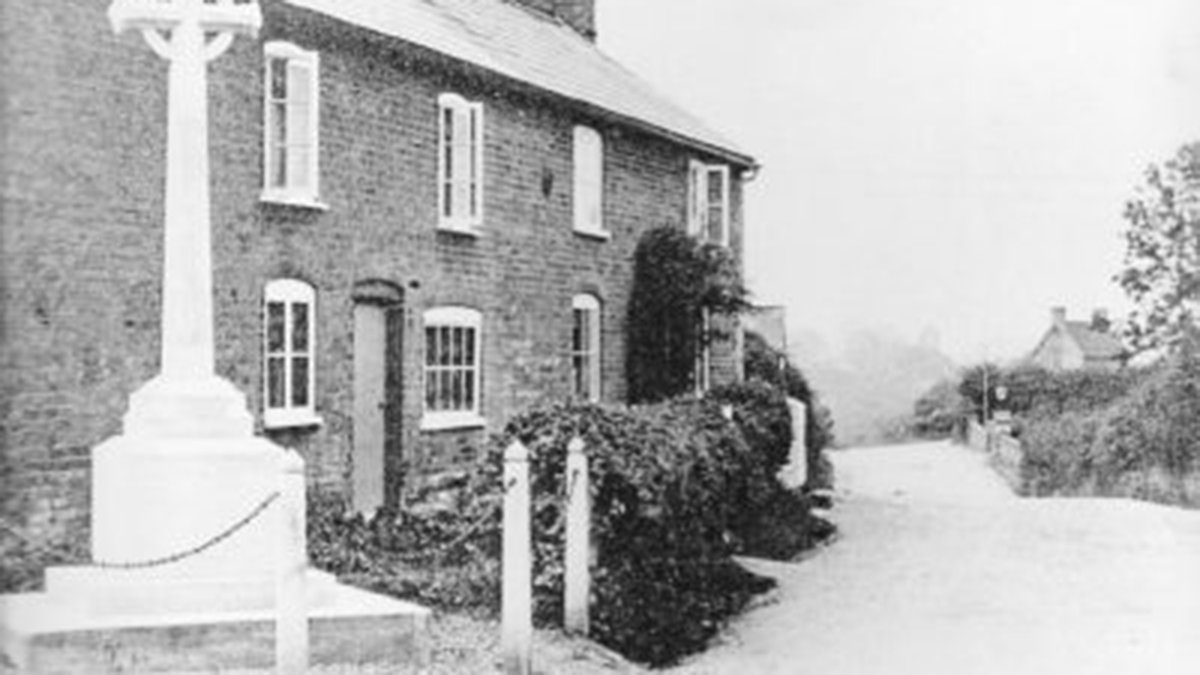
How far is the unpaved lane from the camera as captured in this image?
1234 centimetres

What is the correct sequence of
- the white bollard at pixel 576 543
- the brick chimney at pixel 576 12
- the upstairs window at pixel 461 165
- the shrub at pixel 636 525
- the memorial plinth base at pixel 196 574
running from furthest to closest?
the brick chimney at pixel 576 12
the upstairs window at pixel 461 165
the shrub at pixel 636 525
the white bollard at pixel 576 543
the memorial plinth base at pixel 196 574

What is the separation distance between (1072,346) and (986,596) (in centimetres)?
4808

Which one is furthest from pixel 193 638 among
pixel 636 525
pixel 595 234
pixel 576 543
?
pixel 595 234

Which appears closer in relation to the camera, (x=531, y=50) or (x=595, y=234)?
(x=531, y=50)

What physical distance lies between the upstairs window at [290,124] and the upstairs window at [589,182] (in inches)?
258

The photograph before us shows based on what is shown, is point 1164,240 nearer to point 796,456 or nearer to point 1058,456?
point 1058,456

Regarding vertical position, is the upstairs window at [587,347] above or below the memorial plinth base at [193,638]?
above

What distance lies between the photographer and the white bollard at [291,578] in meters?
8.98

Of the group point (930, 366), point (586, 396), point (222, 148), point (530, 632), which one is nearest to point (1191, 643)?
point (530, 632)

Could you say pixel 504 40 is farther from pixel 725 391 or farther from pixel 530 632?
pixel 530 632

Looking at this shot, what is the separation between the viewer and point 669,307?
77.6 ft

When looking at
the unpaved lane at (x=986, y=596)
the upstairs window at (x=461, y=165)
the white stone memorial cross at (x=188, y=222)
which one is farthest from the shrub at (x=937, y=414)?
the white stone memorial cross at (x=188, y=222)

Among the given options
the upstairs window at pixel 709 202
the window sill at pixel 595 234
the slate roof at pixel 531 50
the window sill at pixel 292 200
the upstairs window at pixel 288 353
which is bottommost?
the upstairs window at pixel 288 353

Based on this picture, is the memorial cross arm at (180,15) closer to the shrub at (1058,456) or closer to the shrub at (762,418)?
the shrub at (762,418)
